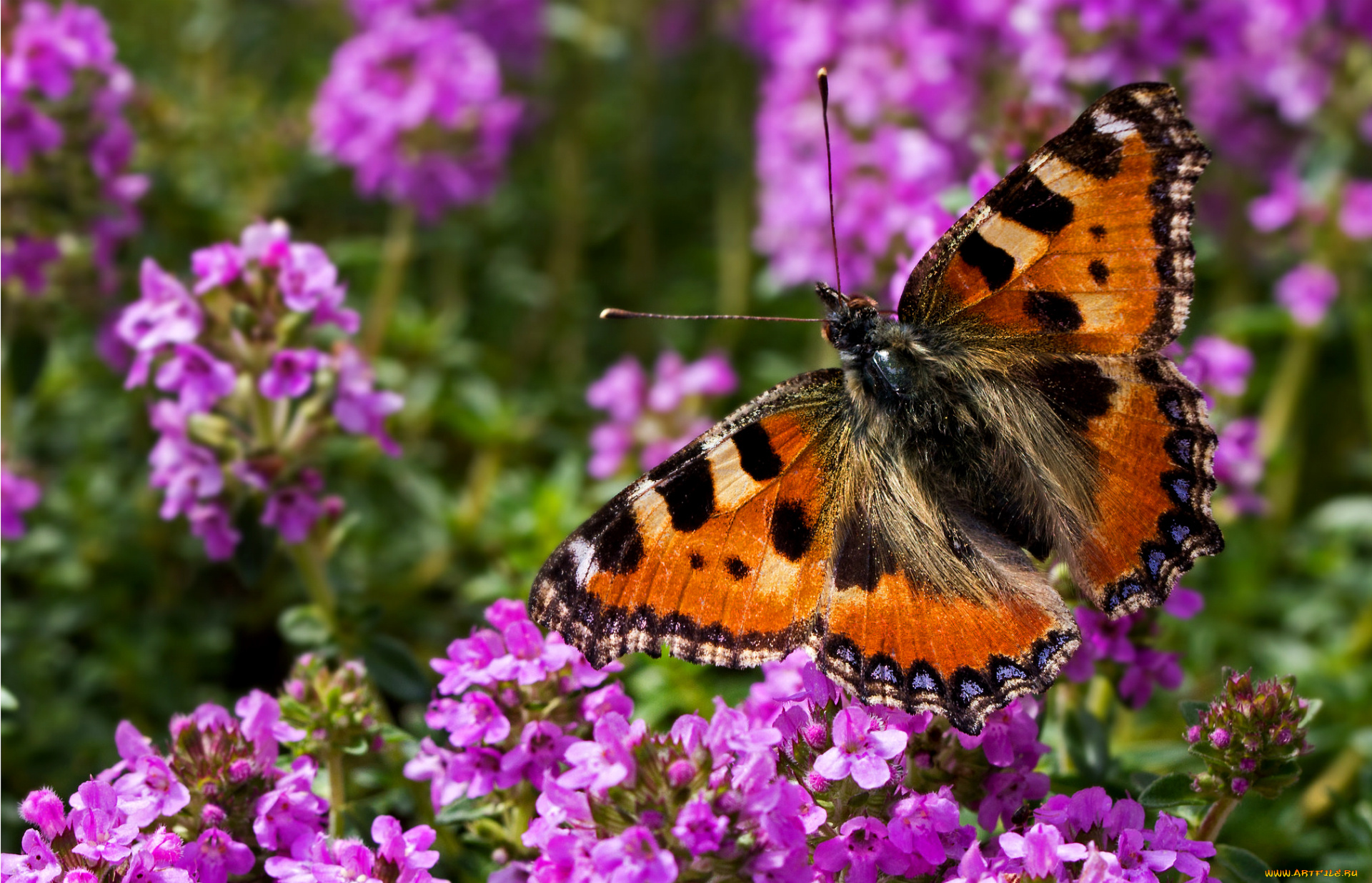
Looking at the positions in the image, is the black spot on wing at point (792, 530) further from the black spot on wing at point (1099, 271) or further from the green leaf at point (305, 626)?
the green leaf at point (305, 626)

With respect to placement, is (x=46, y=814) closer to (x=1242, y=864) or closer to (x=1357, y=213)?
(x=1242, y=864)

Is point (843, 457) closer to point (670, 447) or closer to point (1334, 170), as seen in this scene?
point (670, 447)

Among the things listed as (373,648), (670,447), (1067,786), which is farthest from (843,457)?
(670,447)

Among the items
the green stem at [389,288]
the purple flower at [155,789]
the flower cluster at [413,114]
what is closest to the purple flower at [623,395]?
the green stem at [389,288]

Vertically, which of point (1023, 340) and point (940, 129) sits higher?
point (940, 129)

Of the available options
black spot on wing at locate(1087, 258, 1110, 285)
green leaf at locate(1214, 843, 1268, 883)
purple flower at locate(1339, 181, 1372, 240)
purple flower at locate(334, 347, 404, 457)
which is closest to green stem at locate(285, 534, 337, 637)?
purple flower at locate(334, 347, 404, 457)
